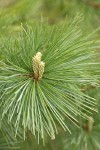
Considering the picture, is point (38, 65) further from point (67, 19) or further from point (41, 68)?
point (67, 19)

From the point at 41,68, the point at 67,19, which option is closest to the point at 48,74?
the point at 41,68

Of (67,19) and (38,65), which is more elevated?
(67,19)

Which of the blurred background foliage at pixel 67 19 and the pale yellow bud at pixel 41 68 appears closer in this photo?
the pale yellow bud at pixel 41 68

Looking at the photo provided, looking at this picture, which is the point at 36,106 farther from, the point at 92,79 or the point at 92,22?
the point at 92,22

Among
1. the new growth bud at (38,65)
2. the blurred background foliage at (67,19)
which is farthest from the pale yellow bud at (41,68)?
the blurred background foliage at (67,19)

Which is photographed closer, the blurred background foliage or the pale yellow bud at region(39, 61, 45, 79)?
the pale yellow bud at region(39, 61, 45, 79)

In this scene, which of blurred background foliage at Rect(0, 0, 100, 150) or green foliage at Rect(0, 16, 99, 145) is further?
blurred background foliage at Rect(0, 0, 100, 150)

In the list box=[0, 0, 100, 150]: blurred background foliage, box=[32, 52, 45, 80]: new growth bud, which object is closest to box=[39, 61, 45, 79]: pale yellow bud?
box=[32, 52, 45, 80]: new growth bud

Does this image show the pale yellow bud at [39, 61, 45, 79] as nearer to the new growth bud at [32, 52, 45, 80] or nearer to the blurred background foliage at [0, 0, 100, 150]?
the new growth bud at [32, 52, 45, 80]

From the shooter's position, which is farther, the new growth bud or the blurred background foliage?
the blurred background foliage

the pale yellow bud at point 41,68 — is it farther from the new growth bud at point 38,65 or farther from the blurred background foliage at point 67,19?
the blurred background foliage at point 67,19
